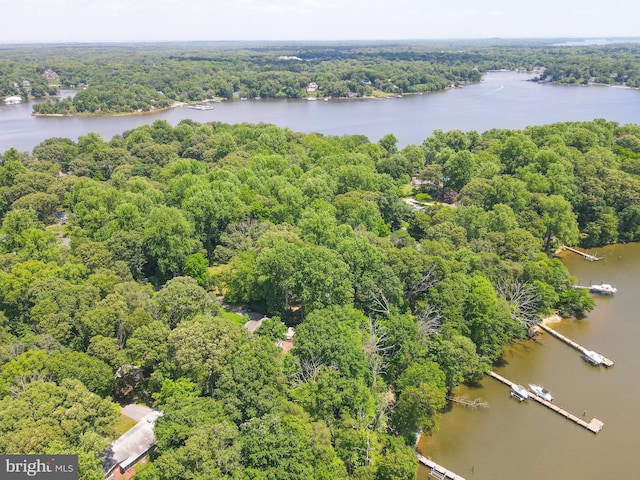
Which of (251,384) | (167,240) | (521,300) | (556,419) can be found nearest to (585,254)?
(521,300)

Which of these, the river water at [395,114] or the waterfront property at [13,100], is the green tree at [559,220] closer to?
the river water at [395,114]

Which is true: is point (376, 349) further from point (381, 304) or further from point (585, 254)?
point (585, 254)

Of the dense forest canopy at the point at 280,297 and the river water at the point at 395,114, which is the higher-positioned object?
the river water at the point at 395,114

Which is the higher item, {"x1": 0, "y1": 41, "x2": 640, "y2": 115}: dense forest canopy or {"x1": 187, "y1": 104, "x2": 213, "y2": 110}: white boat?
{"x1": 0, "y1": 41, "x2": 640, "y2": 115}: dense forest canopy

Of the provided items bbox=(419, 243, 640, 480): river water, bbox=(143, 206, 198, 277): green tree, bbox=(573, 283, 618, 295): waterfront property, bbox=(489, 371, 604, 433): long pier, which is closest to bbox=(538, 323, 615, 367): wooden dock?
bbox=(419, 243, 640, 480): river water

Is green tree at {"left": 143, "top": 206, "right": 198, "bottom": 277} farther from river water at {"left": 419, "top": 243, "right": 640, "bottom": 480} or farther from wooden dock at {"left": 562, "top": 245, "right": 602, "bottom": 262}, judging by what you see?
wooden dock at {"left": 562, "top": 245, "right": 602, "bottom": 262}

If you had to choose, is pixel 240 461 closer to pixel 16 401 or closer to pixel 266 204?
pixel 16 401

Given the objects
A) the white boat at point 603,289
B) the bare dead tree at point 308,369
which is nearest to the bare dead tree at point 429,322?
the bare dead tree at point 308,369
